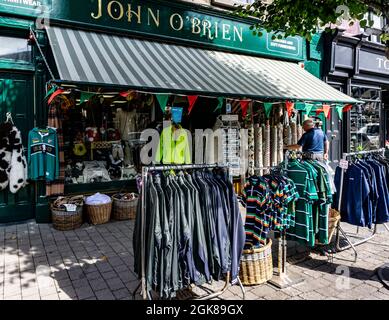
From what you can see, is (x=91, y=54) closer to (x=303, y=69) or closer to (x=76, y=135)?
(x=76, y=135)

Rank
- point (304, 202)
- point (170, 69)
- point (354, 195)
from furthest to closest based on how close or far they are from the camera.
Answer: point (170, 69), point (354, 195), point (304, 202)

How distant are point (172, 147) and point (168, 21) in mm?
3394

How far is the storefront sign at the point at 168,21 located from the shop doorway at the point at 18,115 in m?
1.38

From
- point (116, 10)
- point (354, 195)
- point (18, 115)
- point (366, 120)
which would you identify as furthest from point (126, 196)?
point (366, 120)

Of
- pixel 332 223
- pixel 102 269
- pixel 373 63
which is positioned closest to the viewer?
pixel 102 269

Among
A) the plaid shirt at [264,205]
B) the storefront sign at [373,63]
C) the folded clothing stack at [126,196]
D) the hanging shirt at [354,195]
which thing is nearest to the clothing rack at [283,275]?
the plaid shirt at [264,205]

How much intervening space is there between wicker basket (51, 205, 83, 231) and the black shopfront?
9.68 meters

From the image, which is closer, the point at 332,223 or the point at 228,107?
the point at 332,223

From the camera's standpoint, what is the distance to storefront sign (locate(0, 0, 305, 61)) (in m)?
7.07

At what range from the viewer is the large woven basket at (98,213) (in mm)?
6844

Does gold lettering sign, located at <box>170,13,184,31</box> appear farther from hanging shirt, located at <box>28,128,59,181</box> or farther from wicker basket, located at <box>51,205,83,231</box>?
wicker basket, located at <box>51,205,83,231</box>

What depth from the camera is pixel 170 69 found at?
6.98 meters

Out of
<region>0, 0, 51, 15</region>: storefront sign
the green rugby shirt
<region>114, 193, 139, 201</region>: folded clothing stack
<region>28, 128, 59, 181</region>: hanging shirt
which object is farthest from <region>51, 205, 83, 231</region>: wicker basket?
the green rugby shirt

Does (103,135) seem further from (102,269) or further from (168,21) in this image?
(102,269)
